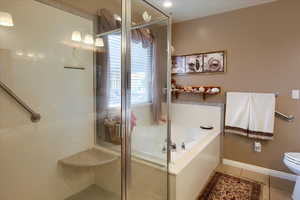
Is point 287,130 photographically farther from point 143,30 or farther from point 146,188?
point 143,30

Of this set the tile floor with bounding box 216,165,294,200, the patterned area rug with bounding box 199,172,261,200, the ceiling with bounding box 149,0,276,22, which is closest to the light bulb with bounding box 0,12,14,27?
the ceiling with bounding box 149,0,276,22

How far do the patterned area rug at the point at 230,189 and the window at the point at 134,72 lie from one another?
4.51ft

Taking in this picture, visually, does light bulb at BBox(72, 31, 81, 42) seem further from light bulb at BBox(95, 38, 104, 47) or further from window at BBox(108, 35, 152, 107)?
window at BBox(108, 35, 152, 107)

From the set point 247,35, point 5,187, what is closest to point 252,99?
point 247,35

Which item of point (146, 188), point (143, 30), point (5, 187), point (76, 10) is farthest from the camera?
point (143, 30)

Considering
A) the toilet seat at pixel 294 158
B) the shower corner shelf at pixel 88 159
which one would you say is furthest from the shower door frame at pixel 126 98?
the toilet seat at pixel 294 158

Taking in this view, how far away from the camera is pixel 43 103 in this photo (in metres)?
1.70

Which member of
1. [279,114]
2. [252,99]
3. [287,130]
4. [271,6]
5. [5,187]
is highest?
[271,6]

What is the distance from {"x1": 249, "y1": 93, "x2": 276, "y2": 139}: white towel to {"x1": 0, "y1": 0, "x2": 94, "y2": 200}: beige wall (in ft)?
7.27

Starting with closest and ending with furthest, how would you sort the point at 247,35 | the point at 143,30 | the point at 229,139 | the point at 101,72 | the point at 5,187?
the point at 5,187 → the point at 101,72 → the point at 143,30 → the point at 247,35 → the point at 229,139

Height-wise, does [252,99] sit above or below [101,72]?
below

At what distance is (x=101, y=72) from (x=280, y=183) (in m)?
2.68

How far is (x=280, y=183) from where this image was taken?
2268 millimetres

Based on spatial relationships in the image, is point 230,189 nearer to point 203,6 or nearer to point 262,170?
point 262,170
